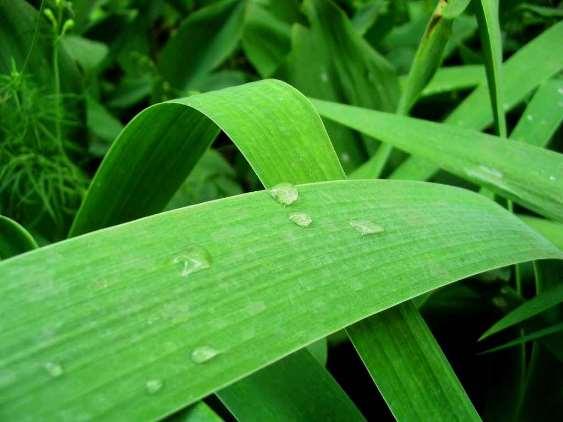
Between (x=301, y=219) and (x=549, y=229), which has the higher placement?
Answer: (x=301, y=219)

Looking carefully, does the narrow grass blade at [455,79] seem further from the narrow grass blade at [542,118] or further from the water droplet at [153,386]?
the water droplet at [153,386]

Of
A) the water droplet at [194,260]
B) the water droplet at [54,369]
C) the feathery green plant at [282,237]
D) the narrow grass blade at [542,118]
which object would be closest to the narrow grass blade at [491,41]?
the feathery green plant at [282,237]

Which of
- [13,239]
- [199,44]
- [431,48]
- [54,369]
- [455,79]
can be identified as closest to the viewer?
[54,369]

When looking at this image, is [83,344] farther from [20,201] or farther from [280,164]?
[20,201]

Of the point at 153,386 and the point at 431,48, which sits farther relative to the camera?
the point at 431,48

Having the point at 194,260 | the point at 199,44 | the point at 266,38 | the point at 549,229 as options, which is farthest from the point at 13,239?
the point at 266,38

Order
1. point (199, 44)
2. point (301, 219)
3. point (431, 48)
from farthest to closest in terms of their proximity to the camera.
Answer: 1. point (199, 44)
2. point (431, 48)
3. point (301, 219)

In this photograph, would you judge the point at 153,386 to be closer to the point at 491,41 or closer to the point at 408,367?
the point at 408,367
